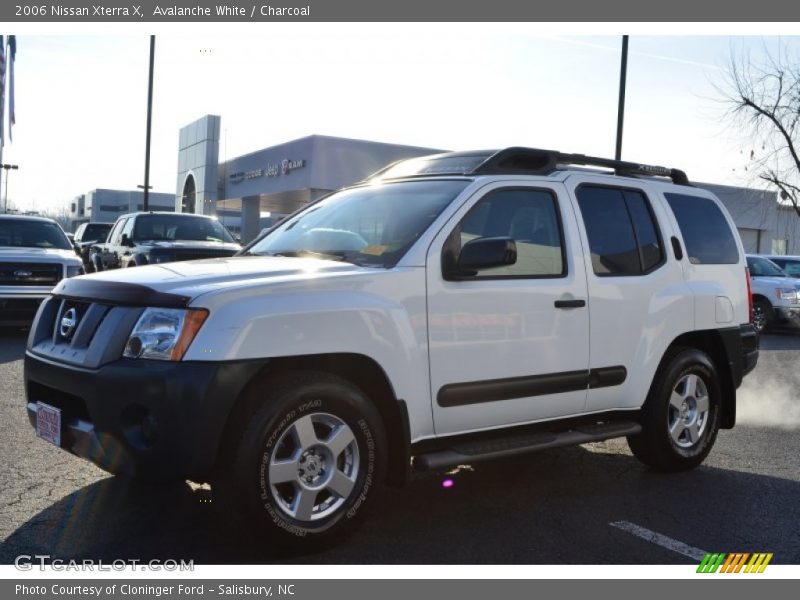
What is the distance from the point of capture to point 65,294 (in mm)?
4184

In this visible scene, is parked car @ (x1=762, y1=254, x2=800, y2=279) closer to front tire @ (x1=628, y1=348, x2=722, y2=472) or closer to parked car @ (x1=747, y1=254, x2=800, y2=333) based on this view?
parked car @ (x1=747, y1=254, x2=800, y2=333)

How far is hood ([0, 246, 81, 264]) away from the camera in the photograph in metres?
10.9

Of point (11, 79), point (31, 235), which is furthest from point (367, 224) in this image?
point (11, 79)

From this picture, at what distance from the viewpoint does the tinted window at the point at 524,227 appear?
15.1 feet

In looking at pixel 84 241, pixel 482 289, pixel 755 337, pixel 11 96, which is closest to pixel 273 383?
pixel 482 289

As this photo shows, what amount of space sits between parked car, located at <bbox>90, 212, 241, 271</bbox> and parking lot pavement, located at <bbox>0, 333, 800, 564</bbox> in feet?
21.5

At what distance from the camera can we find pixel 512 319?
4492 millimetres

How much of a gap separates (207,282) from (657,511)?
112 inches

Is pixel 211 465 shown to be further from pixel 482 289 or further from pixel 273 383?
pixel 482 289

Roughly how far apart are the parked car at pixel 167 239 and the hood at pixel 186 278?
8.35m

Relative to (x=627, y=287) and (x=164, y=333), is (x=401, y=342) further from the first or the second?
(x=627, y=287)

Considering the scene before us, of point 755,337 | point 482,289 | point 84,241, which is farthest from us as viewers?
point 84,241

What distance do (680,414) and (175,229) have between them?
10.1 metres

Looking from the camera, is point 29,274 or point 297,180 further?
point 297,180
